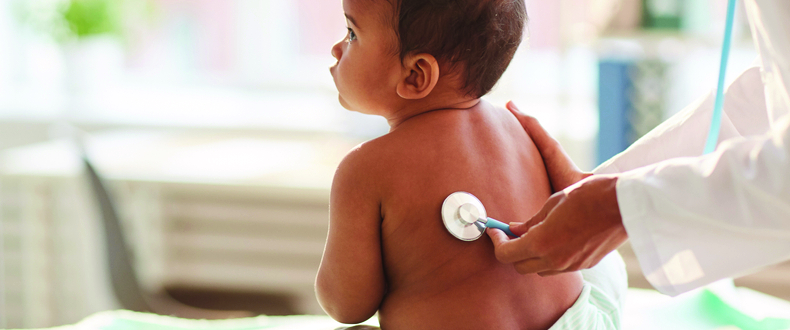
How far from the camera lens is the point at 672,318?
3.59 ft

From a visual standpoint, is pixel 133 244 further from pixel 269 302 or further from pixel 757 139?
pixel 757 139

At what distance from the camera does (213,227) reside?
7.90 feet

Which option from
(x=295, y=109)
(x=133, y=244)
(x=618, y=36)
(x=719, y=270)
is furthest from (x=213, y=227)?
(x=719, y=270)

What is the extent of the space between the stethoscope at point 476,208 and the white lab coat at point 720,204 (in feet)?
0.14

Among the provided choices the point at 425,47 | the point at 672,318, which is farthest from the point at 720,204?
the point at 672,318

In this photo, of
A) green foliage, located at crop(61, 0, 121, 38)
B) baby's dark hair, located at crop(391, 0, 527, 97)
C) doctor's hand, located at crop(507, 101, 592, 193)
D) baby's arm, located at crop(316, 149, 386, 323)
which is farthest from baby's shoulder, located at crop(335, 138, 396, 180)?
green foliage, located at crop(61, 0, 121, 38)

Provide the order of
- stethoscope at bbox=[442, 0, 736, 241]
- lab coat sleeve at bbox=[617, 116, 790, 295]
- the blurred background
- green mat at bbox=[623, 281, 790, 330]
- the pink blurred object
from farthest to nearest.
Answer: the pink blurred object → the blurred background → green mat at bbox=[623, 281, 790, 330] → stethoscope at bbox=[442, 0, 736, 241] → lab coat sleeve at bbox=[617, 116, 790, 295]

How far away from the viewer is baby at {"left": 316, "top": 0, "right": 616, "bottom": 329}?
74 centimetres

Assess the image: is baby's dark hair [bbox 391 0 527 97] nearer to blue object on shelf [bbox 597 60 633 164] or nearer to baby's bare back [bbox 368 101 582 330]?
baby's bare back [bbox 368 101 582 330]

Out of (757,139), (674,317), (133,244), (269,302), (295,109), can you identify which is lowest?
(269,302)

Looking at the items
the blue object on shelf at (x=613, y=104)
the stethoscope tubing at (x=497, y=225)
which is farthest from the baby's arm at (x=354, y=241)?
the blue object on shelf at (x=613, y=104)

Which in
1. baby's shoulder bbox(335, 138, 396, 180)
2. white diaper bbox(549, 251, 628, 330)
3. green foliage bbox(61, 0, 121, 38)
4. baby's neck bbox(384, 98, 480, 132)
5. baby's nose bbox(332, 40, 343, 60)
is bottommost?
white diaper bbox(549, 251, 628, 330)

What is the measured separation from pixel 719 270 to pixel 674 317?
1.69 feet

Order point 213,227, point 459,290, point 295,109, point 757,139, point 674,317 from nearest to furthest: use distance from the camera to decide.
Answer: point 757,139 < point 459,290 < point 674,317 < point 213,227 < point 295,109
